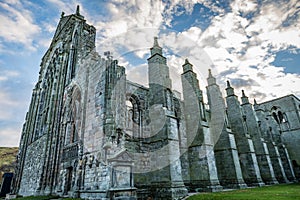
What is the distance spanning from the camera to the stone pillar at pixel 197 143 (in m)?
12.5

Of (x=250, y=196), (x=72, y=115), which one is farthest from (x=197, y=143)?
(x=72, y=115)

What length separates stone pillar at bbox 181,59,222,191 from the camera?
41.0 feet

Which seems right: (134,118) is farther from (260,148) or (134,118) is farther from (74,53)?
(260,148)

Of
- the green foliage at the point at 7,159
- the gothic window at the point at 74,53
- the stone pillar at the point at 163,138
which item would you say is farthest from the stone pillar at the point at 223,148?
the green foliage at the point at 7,159

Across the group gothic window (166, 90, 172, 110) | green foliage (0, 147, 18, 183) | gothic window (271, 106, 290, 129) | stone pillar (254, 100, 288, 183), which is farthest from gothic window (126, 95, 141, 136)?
green foliage (0, 147, 18, 183)

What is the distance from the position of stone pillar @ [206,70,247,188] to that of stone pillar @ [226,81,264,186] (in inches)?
94.4

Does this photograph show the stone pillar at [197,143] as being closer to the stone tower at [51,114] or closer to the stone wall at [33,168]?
the stone tower at [51,114]

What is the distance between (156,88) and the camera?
1329 centimetres

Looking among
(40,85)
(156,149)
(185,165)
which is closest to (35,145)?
(40,85)

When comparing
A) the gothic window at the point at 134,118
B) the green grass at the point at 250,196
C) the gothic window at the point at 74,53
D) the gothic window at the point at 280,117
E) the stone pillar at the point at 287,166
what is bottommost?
the green grass at the point at 250,196

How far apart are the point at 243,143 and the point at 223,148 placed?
3.51 metres

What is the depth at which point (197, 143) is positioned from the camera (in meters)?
13.4

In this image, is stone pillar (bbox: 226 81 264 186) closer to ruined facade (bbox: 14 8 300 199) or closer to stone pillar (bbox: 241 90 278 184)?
ruined facade (bbox: 14 8 300 199)

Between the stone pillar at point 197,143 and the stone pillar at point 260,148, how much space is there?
8.81m
